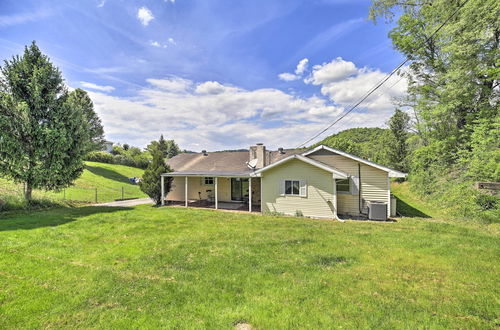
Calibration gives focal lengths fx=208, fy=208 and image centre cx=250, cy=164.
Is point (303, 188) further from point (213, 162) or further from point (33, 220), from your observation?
point (33, 220)

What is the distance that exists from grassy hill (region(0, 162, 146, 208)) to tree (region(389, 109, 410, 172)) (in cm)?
2993

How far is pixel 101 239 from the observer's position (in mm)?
7094

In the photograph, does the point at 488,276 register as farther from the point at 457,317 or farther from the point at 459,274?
the point at 457,317

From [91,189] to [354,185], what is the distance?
22.0 m

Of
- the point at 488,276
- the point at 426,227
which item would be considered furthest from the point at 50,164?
the point at 426,227

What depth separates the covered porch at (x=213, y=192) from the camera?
15302 mm

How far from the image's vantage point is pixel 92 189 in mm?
19375

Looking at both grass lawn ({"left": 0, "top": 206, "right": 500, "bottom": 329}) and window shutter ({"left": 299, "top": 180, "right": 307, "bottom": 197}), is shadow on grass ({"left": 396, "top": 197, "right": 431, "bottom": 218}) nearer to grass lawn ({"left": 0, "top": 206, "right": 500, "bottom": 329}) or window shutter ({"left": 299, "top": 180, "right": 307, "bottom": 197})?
grass lawn ({"left": 0, "top": 206, "right": 500, "bottom": 329})

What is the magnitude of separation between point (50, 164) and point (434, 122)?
2665 cm

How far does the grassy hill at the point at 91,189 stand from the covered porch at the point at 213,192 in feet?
19.3

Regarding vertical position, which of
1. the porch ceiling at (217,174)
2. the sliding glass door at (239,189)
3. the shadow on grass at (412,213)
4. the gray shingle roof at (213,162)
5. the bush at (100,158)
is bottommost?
the shadow on grass at (412,213)

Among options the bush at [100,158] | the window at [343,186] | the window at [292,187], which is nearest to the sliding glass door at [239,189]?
the window at [292,187]

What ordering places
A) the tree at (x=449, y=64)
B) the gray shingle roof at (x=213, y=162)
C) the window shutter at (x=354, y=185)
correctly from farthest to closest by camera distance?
1. the gray shingle roof at (x=213, y=162)
2. the tree at (x=449, y=64)
3. the window shutter at (x=354, y=185)

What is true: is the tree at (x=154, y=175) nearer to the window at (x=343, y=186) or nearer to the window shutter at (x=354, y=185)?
the window at (x=343, y=186)
